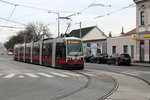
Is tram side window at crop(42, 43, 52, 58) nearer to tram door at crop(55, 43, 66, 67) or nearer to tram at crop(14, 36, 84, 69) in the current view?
tram at crop(14, 36, 84, 69)

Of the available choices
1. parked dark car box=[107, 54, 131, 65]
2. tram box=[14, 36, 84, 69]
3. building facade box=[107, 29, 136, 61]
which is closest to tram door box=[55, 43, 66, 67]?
tram box=[14, 36, 84, 69]

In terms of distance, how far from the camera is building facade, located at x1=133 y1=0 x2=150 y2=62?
118ft

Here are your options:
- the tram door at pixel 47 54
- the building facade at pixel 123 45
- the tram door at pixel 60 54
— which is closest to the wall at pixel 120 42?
the building facade at pixel 123 45

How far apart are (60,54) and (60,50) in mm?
406

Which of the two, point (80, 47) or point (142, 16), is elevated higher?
point (142, 16)

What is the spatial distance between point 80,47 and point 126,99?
1479cm

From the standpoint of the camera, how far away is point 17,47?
147ft

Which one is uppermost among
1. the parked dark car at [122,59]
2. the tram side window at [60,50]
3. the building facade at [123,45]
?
the building facade at [123,45]

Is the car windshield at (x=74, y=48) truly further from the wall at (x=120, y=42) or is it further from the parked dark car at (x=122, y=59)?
the wall at (x=120, y=42)

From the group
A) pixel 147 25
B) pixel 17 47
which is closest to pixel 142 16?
pixel 147 25

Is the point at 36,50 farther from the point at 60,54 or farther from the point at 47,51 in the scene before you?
the point at 60,54

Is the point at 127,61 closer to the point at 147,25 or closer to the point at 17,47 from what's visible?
the point at 147,25

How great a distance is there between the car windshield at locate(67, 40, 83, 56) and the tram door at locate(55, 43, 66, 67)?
20.4 inches

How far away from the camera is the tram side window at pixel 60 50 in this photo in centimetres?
2293
